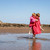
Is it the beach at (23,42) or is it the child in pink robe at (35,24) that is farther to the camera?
the child in pink robe at (35,24)

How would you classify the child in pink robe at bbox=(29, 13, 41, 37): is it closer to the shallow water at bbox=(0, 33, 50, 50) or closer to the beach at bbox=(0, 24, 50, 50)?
the beach at bbox=(0, 24, 50, 50)

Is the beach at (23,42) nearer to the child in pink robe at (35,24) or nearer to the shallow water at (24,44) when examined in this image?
the shallow water at (24,44)

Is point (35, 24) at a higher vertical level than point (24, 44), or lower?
higher

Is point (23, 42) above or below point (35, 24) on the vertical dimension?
below

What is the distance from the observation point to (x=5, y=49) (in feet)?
18.2

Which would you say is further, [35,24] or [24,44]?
[35,24]

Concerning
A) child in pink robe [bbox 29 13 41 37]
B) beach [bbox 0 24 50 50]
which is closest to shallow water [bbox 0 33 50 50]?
beach [bbox 0 24 50 50]

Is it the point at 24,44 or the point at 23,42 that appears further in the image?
the point at 23,42

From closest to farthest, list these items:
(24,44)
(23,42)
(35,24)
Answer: (24,44), (23,42), (35,24)

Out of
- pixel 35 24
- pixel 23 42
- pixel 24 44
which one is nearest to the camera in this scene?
pixel 24 44

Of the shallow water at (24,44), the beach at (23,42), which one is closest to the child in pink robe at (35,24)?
the beach at (23,42)

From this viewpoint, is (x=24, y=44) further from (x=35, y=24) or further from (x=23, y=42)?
(x=35, y=24)

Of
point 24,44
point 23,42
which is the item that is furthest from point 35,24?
point 24,44

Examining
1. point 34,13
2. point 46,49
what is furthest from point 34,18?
point 46,49
